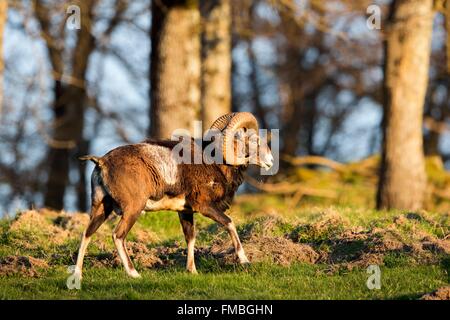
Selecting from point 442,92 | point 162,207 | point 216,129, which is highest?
point 442,92

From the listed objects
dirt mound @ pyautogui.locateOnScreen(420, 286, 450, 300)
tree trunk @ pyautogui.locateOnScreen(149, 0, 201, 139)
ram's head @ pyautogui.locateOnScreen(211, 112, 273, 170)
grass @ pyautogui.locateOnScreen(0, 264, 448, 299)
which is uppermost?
tree trunk @ pyautogui.locateOnScreen(149, 0, 201, 139)

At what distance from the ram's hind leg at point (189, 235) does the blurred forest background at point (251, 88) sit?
7.22 metres

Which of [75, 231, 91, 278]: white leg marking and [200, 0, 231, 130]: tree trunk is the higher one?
[200, 0, 231, 130]: tree trunk

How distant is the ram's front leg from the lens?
11.9 m

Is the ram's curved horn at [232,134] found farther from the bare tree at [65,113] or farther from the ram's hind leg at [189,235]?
the bare tree at [65,113]

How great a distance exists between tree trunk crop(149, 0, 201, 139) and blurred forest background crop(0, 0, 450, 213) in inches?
1.1

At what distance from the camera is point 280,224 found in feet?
45.3

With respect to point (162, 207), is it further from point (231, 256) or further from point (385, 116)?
point (385, 116)

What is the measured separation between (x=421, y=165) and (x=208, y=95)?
244 inches

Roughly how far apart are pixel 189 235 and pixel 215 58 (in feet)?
43.6

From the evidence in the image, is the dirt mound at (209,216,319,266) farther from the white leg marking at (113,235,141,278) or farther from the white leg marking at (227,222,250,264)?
the white leg marking at (113,235,141,278)

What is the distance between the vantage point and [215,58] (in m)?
25.0

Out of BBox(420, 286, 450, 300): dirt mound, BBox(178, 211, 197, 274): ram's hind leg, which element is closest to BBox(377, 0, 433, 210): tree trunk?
BBox(178, 211, 197, 274): ram's hind leg

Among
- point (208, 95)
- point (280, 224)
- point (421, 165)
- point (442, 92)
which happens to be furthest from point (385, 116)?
point (442, 92)
